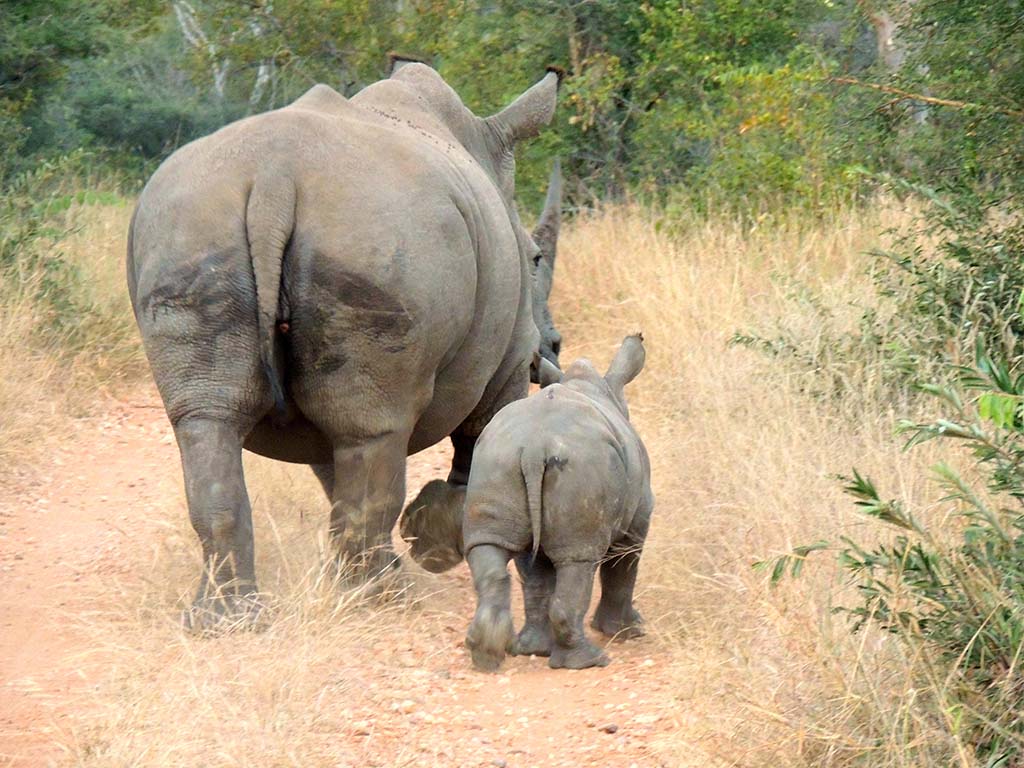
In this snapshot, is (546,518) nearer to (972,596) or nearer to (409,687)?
(409,687)

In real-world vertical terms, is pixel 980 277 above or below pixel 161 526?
above

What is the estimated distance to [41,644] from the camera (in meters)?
6.04

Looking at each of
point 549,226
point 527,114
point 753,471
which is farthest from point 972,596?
point 549,226

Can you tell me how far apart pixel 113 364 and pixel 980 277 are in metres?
6.29

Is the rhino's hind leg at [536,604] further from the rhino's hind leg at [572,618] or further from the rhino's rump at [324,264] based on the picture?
the rhino's rump at [324,264]

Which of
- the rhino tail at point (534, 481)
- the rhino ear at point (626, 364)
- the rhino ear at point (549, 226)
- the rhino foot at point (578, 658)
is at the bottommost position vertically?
the rhino foot at point (578, 658)

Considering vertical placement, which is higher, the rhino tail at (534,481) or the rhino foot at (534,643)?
the rhino tail at (534,481)

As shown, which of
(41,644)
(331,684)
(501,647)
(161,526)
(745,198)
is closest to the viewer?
(331,684)

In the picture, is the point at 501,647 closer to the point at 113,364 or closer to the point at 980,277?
the point at 980,277

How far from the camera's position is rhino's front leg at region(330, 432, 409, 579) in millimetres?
5988

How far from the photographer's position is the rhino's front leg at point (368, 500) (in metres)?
5.99

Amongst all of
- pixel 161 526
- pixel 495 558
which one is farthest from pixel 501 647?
pixel 161 526

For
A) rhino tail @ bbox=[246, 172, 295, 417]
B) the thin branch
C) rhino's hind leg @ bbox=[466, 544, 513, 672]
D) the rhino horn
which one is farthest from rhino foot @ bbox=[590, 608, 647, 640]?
the rhino horn

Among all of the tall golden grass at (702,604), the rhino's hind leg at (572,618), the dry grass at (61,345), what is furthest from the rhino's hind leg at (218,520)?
the dry grass at (61,345)
